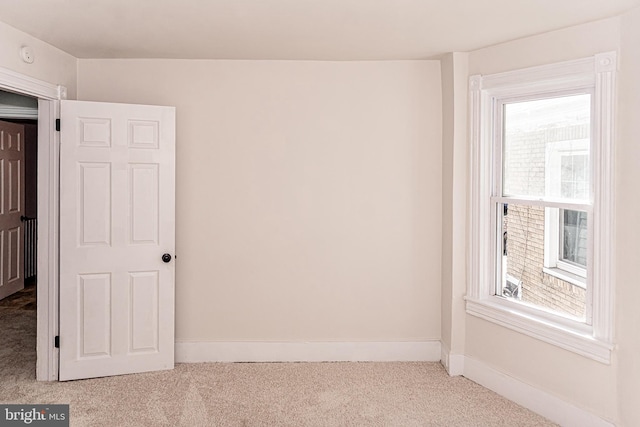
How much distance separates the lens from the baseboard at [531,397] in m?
2.69

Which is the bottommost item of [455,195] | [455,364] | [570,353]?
[455,364]

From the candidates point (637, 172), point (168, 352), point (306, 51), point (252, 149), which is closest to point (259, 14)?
point (306, 51)

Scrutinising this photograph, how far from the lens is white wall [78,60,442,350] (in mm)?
3656

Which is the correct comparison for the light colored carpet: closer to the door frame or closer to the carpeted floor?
the carpeted floor

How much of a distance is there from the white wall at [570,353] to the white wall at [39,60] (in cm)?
305

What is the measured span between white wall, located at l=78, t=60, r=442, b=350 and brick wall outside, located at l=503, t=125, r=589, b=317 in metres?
0.62

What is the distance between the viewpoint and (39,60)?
10.2ft

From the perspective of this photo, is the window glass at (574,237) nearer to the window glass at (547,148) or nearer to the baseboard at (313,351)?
the window glass at (547,148)

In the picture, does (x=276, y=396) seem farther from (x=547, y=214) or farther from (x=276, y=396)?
(x=547, y=214)

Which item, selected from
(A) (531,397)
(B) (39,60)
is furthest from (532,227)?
(B) (39,60)

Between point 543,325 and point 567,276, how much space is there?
350 mm

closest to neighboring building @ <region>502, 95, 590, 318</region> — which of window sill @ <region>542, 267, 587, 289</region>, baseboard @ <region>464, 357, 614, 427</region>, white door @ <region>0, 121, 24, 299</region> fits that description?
window sill @ <region>542, 267, 587, 289</region>

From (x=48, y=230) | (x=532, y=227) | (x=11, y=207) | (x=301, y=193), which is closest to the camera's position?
(x=532, y=227)

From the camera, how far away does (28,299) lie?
5555mm
